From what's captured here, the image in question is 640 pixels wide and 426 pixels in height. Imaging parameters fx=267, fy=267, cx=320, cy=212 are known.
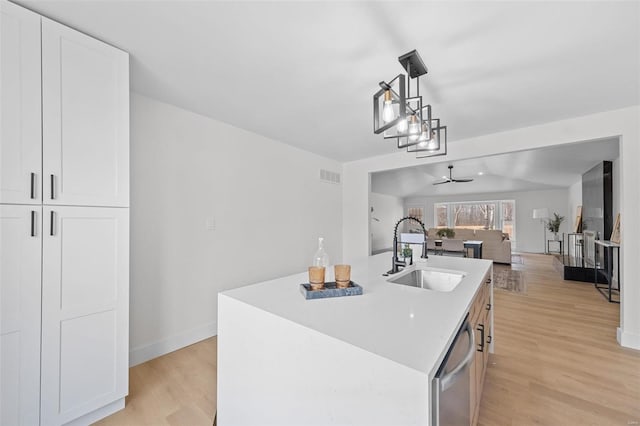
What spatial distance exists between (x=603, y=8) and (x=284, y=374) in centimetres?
233

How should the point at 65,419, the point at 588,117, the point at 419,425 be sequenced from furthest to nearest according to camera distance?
the point at 588,117, the point at 65,419, the point at 419,425

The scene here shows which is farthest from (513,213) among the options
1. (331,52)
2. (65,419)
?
(65,419)

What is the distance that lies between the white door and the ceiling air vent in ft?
9.78

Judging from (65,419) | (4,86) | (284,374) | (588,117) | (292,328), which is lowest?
(65,419)

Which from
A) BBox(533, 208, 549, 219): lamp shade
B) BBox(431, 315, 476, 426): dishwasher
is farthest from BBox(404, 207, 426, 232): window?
BBox(431, 315, 476, 426): dishwasher

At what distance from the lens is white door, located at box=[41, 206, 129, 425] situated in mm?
Result: 1441

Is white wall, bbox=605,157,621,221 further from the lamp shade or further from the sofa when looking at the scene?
the lamp shade

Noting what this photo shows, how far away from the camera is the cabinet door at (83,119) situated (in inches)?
57.4

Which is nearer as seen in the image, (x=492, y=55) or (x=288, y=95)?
(x=492, y=55)

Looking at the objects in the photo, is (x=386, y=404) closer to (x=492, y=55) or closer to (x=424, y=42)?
(x=424, y=42)

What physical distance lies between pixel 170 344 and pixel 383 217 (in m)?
8.48

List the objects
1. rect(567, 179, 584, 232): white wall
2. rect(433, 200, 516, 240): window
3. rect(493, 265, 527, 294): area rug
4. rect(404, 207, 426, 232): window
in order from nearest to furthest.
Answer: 1. rect(493, 265, 527, 294): area rug
2. rect(567, 179, 584, 232): white wall
3. rect(433, 200, 516, 240): window
4. rect(404, 207, 426, 232): window

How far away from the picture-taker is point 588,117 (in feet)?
8.93

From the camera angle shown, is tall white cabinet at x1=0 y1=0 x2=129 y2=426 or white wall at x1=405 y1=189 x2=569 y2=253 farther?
white wall at x1=405 y1=189 x2=569 y2=253
